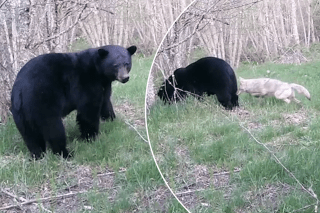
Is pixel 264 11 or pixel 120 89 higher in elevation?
pixel 264 11

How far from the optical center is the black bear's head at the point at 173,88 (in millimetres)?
2152

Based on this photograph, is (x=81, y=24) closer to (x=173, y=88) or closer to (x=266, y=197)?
(x=173, y=88)

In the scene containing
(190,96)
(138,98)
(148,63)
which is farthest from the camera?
(138,98)

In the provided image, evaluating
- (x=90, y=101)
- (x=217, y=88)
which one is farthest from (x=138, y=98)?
(x=217, y=88)

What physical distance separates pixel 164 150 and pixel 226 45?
77 centimetres

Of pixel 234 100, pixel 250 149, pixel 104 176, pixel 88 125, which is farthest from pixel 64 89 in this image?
pixel 250 149

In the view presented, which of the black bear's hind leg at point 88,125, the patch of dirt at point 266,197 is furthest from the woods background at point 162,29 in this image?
the patch of dirt at point 266,197

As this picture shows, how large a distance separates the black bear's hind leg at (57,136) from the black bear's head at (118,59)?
0.72 metres

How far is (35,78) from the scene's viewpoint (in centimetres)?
305

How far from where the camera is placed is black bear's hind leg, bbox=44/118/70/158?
10.4 feet

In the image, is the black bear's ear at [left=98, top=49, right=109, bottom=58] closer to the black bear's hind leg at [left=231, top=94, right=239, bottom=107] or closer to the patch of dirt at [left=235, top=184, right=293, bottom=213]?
the black bear's hind leg at [left=231, top=94, right=239, bottom=107]

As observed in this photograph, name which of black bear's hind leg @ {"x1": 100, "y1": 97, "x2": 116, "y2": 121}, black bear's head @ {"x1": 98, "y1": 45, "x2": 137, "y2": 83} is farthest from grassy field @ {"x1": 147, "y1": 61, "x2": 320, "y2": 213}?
black bear's hind leg @ {"x1": 100, "y1": 97, "x2": 116, "y2": 121}

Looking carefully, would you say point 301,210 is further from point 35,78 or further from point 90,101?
point 35,78

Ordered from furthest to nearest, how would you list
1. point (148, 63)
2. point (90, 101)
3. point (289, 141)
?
point (90, 101), point (148, 63), point (289, 141)
